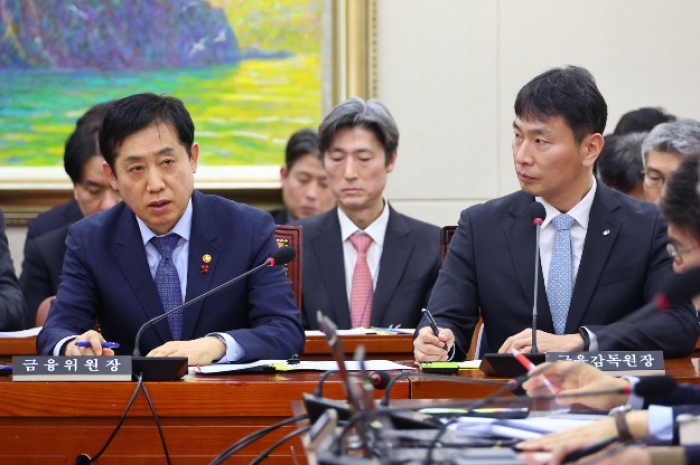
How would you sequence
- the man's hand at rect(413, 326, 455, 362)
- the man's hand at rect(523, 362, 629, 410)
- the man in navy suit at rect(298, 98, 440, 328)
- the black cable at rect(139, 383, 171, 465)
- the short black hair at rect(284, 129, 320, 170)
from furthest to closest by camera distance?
the short black hair at rect(284, 129, 320, 170)
the man in navy suit at rect(298, 98, 440, 328)
the man's hand at rect(413, 326, 455, 362)
the black cable at rect(139, 383, 171, 465)
the man's hand at rect(523, 362, 629, 410)

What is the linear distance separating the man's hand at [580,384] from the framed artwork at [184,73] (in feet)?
12.0

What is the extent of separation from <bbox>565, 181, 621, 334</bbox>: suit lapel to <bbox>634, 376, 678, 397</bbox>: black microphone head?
152 cm

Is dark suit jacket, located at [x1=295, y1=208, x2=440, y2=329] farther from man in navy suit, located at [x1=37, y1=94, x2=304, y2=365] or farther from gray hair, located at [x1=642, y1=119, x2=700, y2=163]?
man in navy suit, located at [x1=37, y1=94, x2=304, y2=365]

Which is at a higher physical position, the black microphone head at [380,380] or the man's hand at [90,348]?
the black microphone head at [380,380]

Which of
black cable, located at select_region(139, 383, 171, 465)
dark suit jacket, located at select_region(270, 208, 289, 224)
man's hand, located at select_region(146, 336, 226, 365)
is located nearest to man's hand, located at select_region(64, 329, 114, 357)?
man's hand, located at select_region(146, 336, 226, 365)

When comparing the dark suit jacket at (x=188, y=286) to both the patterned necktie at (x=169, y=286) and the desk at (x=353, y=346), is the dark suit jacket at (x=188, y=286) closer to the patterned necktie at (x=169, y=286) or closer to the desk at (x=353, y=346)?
the patterned necktie at (x=169, y=286)

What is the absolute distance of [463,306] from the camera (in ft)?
11.7

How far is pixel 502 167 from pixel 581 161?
231 centimetres

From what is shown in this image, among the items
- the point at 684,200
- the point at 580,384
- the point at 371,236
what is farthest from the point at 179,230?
the point at 684,200

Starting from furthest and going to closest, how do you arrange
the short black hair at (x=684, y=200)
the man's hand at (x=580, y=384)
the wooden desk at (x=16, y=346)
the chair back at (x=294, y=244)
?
the chair back at (x=294, y=244)
the wooden desk at (x=16, y=346)
the man's hand at (x=580, y=384)
the short black hair at (x=684, y=200)

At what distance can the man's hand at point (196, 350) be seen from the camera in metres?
3.05

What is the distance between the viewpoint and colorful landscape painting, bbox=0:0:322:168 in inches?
232

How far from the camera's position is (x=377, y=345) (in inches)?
152

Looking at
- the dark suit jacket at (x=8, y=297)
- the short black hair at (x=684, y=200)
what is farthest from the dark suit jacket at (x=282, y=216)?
the short black hair at (x=684, y=200)
